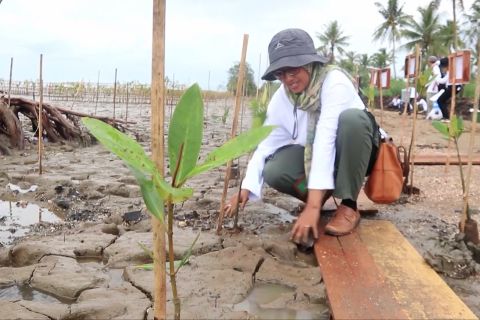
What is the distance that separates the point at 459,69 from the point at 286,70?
6.61ft

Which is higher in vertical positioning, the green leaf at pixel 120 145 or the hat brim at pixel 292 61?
the hat brim at pixel 292 61

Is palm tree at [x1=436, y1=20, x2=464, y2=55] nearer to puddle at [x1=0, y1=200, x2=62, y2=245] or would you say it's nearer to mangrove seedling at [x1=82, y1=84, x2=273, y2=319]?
puddle at [x1=0, y1=200, x2=62, y2=245]

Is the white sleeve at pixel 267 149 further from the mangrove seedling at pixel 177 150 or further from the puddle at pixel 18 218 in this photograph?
the mangrove seedling at pixel 177 150

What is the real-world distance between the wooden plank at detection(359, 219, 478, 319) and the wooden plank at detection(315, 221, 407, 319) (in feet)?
0.12

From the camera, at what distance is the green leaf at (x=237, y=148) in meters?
0.78

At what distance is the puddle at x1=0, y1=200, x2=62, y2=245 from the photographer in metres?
2.34

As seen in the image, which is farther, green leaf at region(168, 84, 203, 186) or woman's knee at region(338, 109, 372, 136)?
woman's knee at region(338, 109, 372, 136)

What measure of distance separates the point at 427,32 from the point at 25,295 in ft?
103

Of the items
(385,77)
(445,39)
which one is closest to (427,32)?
(445,39)

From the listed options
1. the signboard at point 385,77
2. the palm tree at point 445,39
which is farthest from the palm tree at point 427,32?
the signboard at point 385,77

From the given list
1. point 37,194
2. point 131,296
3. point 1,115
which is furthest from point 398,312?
point 1,115

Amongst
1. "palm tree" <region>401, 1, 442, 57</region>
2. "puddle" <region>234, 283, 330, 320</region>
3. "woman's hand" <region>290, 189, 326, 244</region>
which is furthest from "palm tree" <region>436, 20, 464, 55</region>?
"puddle" <region>234, 283, 330, 320</region>

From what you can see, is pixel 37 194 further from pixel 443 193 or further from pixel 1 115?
pixel 443 193

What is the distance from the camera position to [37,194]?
121 inches
